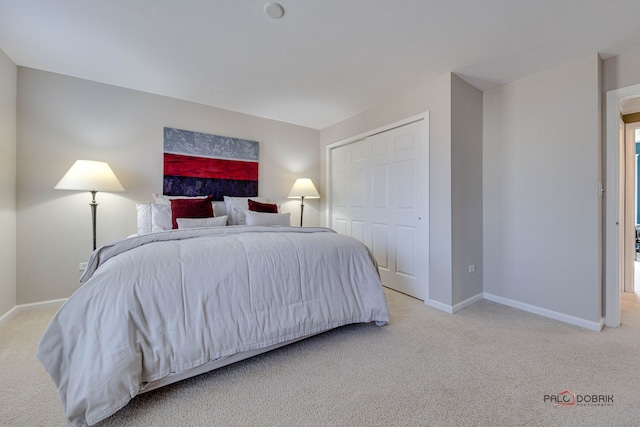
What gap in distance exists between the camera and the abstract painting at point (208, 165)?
10.5ft

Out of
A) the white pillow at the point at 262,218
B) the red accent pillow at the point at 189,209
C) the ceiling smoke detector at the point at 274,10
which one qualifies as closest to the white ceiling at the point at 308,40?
the ceiling smoke detector at the point at 274,10

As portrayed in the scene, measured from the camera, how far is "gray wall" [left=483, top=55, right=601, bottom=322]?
225cm

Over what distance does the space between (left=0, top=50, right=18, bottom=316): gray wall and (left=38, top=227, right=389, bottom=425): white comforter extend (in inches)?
57.4

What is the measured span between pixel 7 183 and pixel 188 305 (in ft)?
7.66

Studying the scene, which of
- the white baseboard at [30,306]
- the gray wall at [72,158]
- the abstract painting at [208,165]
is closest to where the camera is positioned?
the white baseboard at [30,306]

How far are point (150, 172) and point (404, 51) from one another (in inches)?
115

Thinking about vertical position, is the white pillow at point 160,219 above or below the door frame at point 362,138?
below

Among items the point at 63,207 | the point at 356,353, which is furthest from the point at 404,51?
the point at 63,207

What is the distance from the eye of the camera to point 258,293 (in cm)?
166

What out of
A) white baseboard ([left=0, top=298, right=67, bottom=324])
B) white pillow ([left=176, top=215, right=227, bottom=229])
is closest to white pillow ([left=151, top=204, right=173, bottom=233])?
white pillow ([left=176, top=215, right=227, bottom=229])

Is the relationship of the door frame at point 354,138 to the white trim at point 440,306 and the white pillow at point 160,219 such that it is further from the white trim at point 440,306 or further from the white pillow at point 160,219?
the white pillow at point 160,219

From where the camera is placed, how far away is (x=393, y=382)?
60.0 inches

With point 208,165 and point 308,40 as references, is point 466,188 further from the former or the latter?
point 208,165

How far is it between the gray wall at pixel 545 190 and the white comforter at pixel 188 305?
1605 millimetres
